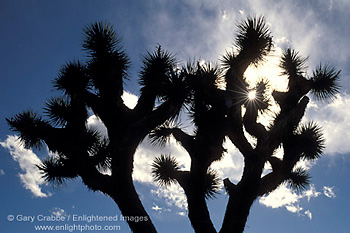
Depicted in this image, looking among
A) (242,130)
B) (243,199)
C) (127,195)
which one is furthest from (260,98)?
(127,195)

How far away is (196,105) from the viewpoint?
736cm

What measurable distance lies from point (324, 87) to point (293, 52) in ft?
4.77

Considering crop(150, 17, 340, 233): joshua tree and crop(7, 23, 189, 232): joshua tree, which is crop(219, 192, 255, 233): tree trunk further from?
crop(7, 23, 189, 232): joshua tree

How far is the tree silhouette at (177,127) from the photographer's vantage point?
6535mm

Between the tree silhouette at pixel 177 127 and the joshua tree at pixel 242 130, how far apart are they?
3 cm

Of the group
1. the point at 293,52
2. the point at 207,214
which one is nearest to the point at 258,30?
the point at 293,52

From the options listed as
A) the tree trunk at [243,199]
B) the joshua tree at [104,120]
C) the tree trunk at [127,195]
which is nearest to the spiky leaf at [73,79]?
the joshua tree at [104,120]

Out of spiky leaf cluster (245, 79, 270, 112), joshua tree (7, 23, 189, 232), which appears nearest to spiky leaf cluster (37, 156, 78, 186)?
joshua tree (7, 23, 189, 232)

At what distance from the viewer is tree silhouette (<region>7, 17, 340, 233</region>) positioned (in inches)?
257

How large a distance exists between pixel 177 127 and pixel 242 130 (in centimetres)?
200

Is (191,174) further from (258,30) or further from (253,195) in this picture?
(258,30)

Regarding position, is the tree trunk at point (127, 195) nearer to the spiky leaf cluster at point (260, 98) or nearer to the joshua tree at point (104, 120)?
the joshua tree at point (104, 120)

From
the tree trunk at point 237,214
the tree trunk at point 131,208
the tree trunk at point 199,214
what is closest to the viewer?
the tree trunk at point 131,208

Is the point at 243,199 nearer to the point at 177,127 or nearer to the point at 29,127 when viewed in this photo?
the point at 177,127
